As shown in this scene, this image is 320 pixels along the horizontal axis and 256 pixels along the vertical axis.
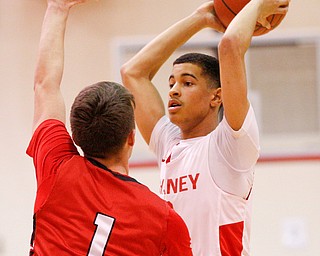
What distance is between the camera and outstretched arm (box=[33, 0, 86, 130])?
257 centimetres

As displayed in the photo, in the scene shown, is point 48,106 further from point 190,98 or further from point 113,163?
point 190,98

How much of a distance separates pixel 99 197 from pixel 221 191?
2.58ft

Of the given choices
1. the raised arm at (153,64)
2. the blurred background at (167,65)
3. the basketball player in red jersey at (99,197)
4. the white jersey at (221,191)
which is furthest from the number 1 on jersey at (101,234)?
the blurred background at (167,65)

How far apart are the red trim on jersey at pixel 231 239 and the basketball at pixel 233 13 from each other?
0.93 meters

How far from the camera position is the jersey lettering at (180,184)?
3.03 metres

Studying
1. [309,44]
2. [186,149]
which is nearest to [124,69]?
[186,149]

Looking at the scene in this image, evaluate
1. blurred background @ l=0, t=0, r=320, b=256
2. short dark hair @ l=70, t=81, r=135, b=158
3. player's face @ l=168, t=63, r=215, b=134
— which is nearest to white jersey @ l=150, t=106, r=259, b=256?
player's face @ l=168, t=63, r=215, b=134

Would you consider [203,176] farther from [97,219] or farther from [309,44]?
[309,44]

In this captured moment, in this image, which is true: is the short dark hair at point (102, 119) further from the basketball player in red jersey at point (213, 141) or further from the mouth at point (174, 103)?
the mouth at point (174, 103)

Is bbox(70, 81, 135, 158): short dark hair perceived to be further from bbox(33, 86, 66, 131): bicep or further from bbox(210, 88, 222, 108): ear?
bbox(210, 88, 222, 108): ear

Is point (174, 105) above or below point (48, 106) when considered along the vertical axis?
above

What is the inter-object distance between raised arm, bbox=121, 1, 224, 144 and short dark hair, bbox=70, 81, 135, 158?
1158mm

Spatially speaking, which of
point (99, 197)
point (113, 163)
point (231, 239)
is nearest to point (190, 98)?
point (231, 239)

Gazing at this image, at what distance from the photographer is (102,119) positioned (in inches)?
91.7
